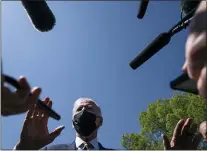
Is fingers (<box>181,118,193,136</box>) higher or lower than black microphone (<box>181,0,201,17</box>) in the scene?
lower

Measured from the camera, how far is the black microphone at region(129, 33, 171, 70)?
84.2 inches

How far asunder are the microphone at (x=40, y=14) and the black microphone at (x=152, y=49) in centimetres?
62

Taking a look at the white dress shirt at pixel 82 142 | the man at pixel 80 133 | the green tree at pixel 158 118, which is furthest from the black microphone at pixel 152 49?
the green tree at pixel 158 118

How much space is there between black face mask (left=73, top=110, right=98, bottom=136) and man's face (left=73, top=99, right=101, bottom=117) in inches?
4.1

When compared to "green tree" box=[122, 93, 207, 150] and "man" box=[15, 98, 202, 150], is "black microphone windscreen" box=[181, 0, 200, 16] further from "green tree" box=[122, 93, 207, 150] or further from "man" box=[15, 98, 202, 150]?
"green tree" box=[122, 93, 207, 150]

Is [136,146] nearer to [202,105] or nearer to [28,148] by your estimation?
[202,105]

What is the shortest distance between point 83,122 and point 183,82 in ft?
5.85

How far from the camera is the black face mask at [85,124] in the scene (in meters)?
3.23

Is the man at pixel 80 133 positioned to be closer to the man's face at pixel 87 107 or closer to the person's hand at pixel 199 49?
the man's face at pixel 87 107

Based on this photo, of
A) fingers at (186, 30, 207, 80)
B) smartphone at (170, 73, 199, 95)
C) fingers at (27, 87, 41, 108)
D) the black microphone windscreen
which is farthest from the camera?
the black microphone windscreen

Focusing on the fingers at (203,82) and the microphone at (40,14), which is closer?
the fingers at (203,82)

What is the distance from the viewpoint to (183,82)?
5.22ft

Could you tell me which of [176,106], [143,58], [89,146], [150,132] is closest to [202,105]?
[176,106]

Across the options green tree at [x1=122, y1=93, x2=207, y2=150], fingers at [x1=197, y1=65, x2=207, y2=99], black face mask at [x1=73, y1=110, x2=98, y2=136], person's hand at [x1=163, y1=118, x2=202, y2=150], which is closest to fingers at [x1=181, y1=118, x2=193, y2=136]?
person's hand at [x1=163, y1=118, x2=202, y2=150]
